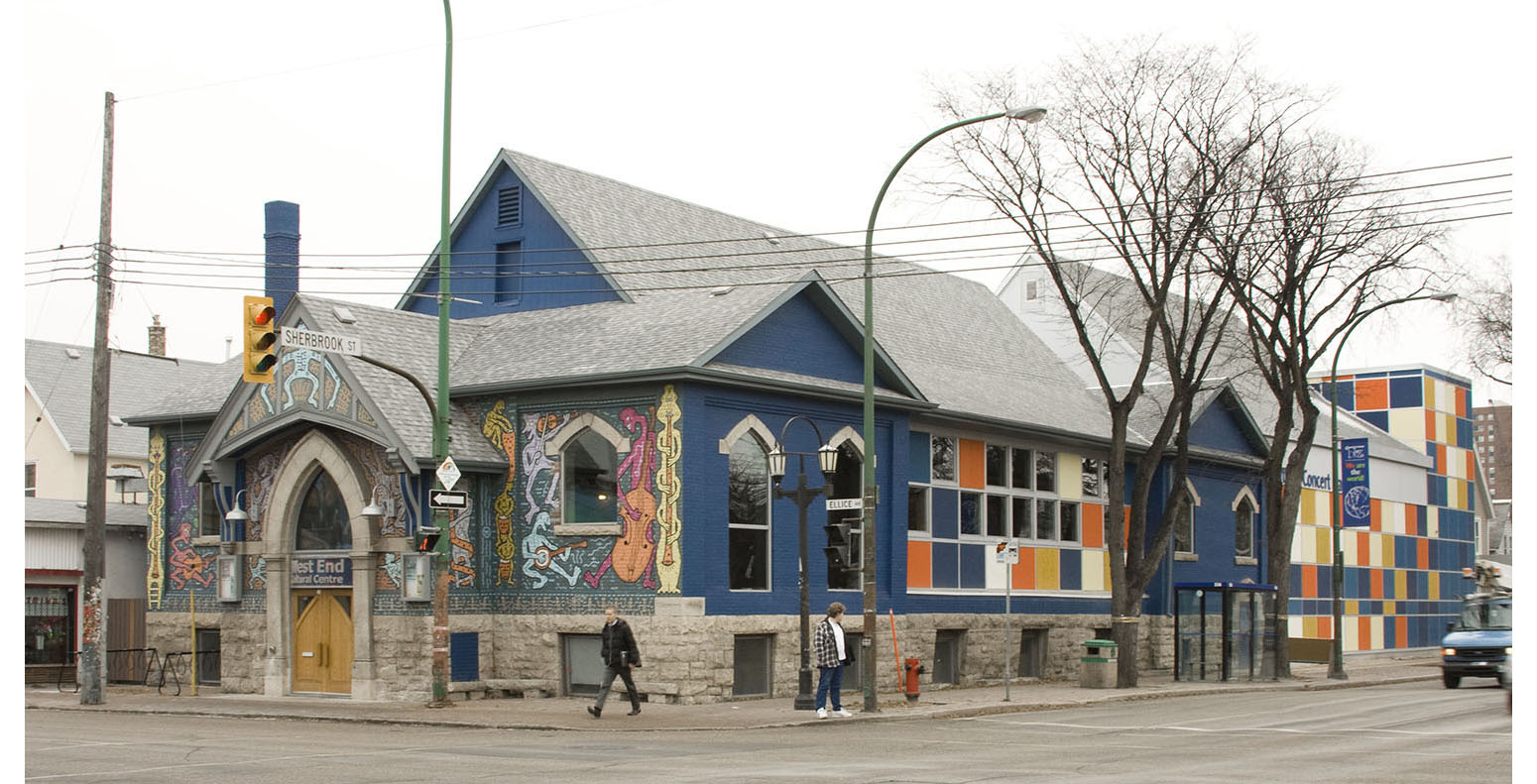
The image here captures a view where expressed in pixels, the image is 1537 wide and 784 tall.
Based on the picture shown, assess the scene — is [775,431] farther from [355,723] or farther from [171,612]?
[171,612]

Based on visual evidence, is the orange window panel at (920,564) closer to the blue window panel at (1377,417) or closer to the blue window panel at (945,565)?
the blue window panel at (945,565)

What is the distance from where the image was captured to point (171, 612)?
32.2 m

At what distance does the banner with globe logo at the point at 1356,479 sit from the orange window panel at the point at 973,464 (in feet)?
47.0

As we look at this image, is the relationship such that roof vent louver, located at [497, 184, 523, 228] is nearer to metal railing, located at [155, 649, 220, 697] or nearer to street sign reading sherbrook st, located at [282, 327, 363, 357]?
street sign reading sherbrook st, located at [282, 327, 363, 357]

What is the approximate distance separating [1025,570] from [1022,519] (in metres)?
1.14

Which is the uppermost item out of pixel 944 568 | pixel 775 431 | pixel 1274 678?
pixel 775 431

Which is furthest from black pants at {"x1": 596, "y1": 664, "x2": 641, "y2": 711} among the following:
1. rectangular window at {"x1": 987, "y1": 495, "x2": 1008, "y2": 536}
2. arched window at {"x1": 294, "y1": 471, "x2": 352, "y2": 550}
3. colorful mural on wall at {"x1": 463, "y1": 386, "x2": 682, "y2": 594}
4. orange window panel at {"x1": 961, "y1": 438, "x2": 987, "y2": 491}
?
rectangular window at {"x1": 987, "y1": 495, "x2": 1008, "y2": 536}

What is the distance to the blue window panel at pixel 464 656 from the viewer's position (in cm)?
2833

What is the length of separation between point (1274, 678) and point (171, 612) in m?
23.1

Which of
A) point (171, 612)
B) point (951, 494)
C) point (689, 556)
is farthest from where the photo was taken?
point (951, 494)

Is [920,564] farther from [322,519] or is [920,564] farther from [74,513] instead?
[74,513]

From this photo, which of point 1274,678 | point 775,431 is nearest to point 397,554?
point 775,431

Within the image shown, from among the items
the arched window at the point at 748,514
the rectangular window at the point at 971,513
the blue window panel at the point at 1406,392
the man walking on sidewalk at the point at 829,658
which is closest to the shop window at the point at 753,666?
the arched window at the point at 748,514

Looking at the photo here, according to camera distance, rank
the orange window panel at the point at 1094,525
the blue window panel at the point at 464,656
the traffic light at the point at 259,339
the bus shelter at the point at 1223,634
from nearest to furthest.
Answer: the traffic light at the point at 259,339
the blue window panel at the point at 464,656
the bus shelter at the point at 1223,634
the orange window panel at the point at 1094,525
